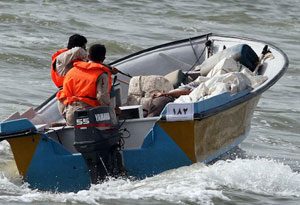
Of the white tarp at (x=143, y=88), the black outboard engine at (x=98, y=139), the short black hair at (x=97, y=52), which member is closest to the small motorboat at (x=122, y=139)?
the black outboard engine at (x=98, y=139)

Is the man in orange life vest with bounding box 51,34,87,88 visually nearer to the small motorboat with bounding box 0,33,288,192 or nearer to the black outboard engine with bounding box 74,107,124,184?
the small motorboat with bounding box 0,33,288,192

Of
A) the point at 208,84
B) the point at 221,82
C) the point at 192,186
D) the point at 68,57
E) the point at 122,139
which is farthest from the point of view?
the point at 208,84

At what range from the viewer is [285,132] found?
1348cm

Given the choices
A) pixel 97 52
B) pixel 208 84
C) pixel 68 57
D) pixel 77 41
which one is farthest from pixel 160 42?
pixel 97 52

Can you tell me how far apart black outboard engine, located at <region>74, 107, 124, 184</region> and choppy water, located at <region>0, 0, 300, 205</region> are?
7.1 inches

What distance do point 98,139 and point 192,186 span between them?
0.93 meters

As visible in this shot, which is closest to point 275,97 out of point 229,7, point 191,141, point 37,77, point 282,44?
point 37,77

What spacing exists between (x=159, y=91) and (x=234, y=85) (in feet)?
2.91

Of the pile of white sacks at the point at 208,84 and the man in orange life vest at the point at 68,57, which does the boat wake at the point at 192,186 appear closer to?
the pile of white sacks at the point at 208,84

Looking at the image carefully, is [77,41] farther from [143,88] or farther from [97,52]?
[143,88]

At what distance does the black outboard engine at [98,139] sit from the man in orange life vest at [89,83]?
0.15m

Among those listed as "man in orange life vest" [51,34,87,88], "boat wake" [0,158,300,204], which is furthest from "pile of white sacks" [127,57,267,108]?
"man in orange life vest" [51,34,87,88]

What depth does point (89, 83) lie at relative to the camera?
9.17 m

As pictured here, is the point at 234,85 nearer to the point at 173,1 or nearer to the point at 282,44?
the point at 282,44
